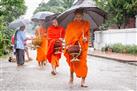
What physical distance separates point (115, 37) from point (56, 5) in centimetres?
4773

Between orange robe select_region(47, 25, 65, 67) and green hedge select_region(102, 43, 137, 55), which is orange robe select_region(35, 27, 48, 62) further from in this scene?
green hedge select_region(102, 43, 137, 55)

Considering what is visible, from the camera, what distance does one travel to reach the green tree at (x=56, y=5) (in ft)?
245

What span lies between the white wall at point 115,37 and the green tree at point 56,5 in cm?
2782

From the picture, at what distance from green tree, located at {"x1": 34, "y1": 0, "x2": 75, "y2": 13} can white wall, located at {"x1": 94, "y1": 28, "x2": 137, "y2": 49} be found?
27816mm

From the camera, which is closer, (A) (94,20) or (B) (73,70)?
(B) (73,70)

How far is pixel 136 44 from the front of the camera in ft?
105

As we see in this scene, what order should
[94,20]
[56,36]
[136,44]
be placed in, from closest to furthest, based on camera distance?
[94,20]
[56,36]
[136,44]

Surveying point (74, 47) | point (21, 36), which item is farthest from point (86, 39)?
point (21, 36)

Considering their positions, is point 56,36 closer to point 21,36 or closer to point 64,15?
point 64,15

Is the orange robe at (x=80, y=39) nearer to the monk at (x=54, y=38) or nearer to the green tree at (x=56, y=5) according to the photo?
the monk at (x=54, y=38)

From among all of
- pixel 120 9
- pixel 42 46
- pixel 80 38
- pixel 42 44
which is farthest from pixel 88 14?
pixel 120 9

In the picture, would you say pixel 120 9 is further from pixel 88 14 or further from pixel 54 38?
pixel 88 14

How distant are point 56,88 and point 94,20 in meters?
2.58

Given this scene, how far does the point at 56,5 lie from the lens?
3339 inches
